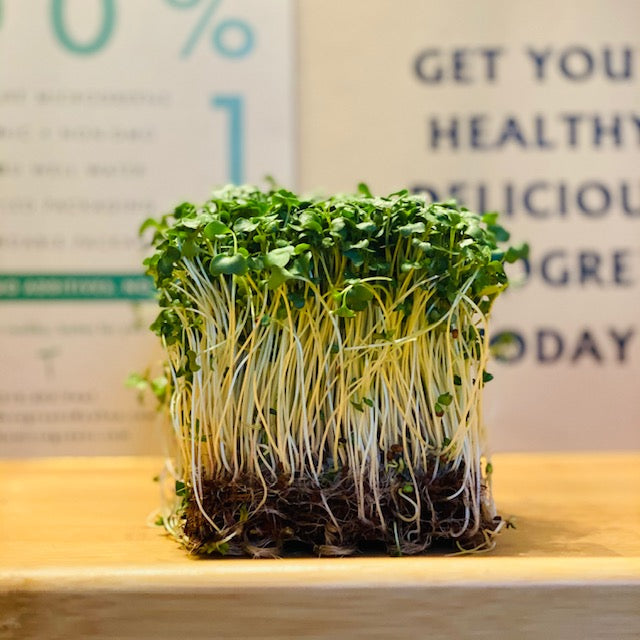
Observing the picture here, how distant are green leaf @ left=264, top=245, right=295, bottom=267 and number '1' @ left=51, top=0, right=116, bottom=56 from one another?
37.9 inches

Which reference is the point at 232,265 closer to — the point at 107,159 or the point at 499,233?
the point at 499,233

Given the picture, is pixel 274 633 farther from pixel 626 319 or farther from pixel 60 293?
pixel 626 319

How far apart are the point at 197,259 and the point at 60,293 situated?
2.53ft

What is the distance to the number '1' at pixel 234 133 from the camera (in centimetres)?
151

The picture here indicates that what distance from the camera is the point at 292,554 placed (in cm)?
85

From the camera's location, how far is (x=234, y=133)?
1513 mm

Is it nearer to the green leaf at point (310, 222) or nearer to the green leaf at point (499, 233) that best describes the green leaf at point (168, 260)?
the green leaf at point (310, 222)

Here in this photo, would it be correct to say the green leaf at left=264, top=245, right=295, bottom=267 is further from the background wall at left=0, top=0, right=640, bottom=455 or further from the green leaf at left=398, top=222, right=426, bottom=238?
the background wall at left=0, top=0, right=640, bottom=455

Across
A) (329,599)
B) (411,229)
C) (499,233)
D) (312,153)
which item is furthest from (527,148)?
(329,599)

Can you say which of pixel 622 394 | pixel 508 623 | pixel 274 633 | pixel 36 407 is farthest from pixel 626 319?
pixel 36 407

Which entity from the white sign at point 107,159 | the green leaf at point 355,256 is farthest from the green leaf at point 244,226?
the white sign at point 107,159

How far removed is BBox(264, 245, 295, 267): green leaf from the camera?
2.51 feet

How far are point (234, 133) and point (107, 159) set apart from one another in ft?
0.89

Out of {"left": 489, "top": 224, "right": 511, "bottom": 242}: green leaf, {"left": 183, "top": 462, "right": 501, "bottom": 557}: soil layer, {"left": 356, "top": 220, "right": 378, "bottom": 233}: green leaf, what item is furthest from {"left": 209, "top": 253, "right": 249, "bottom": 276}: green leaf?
{"left": 489, "top": 224, "right": 511, "bottom": 242}: green leaf
